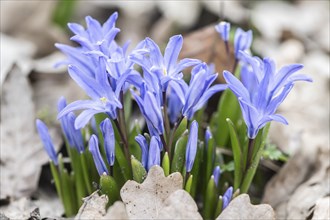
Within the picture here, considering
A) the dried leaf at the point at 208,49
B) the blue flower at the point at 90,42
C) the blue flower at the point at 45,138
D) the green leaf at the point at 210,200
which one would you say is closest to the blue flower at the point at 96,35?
the blue flower at the point at 90,42

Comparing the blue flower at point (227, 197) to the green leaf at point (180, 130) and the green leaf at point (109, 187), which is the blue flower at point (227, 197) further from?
the green leaf at point (109, 187)

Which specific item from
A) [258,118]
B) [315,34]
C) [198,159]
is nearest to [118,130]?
[198,159]

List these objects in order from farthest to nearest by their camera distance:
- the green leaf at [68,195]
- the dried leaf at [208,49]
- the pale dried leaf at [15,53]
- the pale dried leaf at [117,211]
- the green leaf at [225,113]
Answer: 1. the pale dried leaf at [15,53]
2. the dried leaf at [208,49]
3. the green leaf at [225,113]
4. the green leaf at [68,195]
5. the pale dried leaf at [117,211]

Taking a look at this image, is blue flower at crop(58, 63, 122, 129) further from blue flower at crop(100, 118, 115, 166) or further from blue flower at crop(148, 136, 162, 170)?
blue flower at crop(148, 136, 162, 170)

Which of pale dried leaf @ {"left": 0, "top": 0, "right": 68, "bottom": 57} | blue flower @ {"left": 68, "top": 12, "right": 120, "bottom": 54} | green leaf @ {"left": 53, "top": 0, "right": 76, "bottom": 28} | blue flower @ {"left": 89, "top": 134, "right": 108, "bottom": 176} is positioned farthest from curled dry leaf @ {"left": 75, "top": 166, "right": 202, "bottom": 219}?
green leaf @ {"left": 53, "top": 0, "right": 76, "bottom": 28}

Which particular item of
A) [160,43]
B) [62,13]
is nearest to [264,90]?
[160,43]

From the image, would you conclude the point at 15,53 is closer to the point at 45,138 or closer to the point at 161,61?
the point at 45,138
